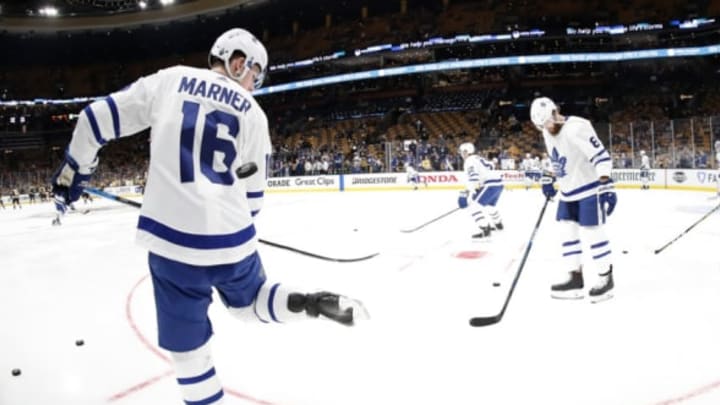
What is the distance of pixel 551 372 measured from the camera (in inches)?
106

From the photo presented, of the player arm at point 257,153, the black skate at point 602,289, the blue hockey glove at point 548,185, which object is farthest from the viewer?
the blue hockey glove at point 548,185

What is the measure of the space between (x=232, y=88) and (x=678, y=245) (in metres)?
6.35

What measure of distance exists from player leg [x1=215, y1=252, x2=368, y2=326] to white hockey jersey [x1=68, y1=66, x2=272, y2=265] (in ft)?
0.55

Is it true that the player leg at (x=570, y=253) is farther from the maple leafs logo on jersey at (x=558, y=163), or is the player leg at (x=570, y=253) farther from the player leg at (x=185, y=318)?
the player leg at (x=185, y=318)

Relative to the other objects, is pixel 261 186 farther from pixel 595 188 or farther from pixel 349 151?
pixel 349 151

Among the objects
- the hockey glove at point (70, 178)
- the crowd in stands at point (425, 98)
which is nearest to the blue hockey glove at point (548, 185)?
the hockey glove at point (70, 178)

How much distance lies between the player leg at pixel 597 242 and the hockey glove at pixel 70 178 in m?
3.54

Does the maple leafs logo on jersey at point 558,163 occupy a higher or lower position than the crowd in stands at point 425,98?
lower

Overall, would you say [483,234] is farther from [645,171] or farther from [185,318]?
[645,171]

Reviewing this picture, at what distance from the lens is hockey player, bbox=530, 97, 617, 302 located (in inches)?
Answer: 155

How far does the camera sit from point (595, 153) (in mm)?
3902

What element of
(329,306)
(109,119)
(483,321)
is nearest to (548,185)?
(483,321)

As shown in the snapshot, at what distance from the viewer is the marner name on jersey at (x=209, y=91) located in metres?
1.77

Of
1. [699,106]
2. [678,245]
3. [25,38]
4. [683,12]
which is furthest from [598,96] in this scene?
[25,38]
